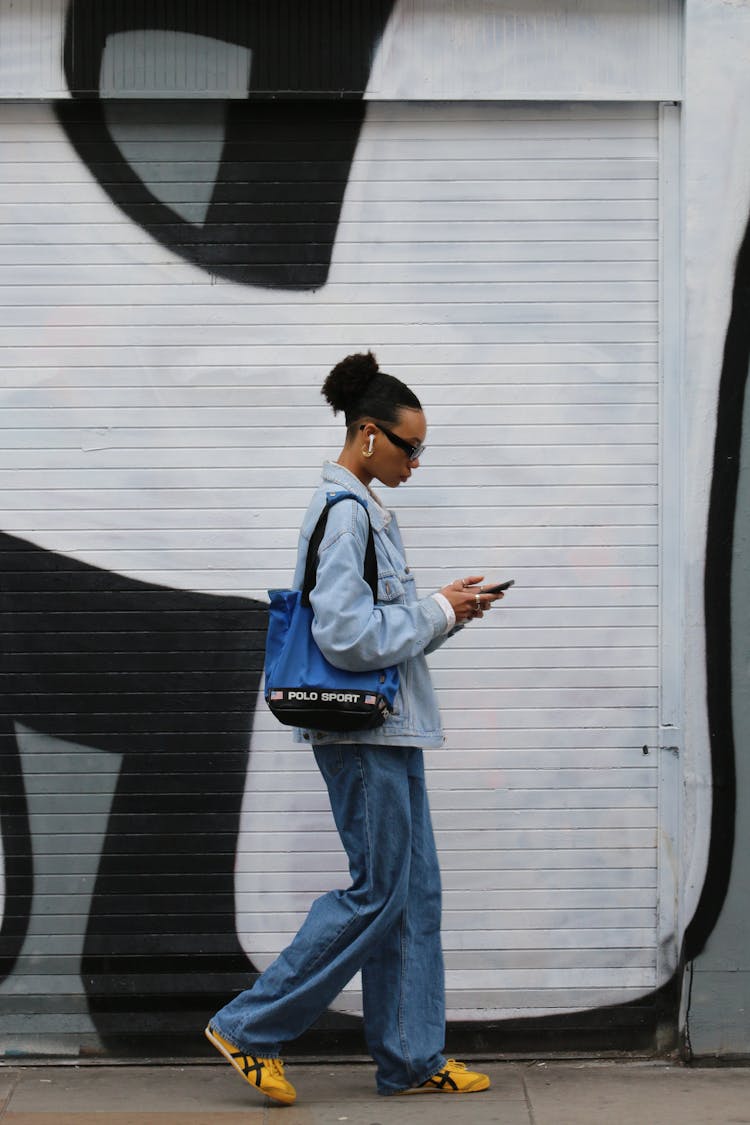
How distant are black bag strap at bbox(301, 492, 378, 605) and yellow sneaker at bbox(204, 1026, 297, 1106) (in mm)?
1267

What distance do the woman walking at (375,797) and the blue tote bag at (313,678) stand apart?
0.05 meters

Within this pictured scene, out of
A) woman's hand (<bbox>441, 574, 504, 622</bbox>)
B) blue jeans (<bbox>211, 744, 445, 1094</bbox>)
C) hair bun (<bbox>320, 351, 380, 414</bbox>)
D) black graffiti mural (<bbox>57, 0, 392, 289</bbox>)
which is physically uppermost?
black graffiti mural (<bbox>57, 0, 392, 289</bbox>)

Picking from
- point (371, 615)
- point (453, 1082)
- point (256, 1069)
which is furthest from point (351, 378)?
point (453, 1082)

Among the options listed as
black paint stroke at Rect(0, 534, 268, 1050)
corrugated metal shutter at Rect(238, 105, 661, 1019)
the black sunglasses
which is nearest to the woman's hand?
the black sunglasses

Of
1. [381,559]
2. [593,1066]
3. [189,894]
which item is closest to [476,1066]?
[593,1066]

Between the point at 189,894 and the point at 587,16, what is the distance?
10.0 feet

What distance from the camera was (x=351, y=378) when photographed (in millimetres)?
3898

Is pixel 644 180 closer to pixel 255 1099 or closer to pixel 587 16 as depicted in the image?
pixel 587 16

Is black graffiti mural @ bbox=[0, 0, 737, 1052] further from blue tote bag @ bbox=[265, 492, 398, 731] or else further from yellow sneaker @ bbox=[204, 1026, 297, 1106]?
blue tote bag @ bbox=[265, 492, 398, 731]

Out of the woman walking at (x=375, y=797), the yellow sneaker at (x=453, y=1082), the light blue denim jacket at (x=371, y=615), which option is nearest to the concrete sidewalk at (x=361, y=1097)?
the yellow sneaker at (x=453, y=1082)

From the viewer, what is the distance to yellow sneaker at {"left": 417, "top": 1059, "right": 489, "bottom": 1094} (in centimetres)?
412

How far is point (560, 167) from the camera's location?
454 cm

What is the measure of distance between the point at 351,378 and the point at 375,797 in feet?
3.76

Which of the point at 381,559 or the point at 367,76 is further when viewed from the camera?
the point at 367,76
